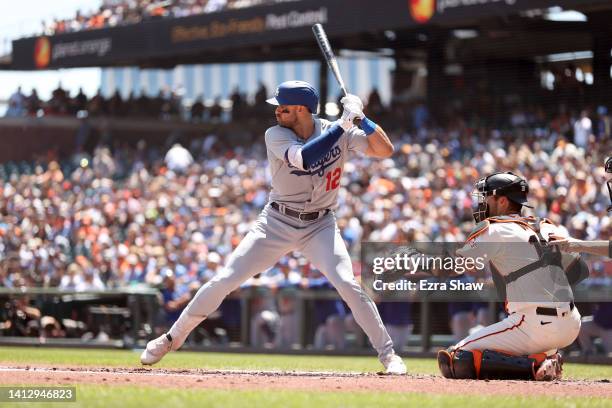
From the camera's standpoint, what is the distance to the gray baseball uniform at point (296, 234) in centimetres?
707

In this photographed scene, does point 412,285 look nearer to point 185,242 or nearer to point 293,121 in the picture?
point 293,121

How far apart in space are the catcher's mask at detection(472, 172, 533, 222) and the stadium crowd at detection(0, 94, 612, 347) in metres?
5.02

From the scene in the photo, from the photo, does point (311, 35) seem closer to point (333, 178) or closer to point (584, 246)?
point (333, 178)

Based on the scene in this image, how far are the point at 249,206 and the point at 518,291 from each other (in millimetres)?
12728

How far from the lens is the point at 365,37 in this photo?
24.2m

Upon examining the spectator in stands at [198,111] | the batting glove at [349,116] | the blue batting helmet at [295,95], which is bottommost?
the batting glove at [349,116]

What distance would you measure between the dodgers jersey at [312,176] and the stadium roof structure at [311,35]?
1180cm

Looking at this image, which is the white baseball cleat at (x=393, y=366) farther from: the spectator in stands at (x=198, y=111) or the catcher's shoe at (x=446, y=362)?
the spectator in stands at (x=198, y=111)

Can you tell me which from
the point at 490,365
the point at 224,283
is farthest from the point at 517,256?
the point at 224,283

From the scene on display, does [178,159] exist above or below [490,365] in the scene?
above

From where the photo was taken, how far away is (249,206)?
63.3 ft

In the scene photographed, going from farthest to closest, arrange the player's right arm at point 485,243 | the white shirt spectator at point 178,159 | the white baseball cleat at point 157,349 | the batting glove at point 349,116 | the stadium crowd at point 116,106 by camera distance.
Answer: the stadium crowd at point 116,106 < the white shirt spectator at point 178,159 < the white baseball cleat at point 157,349 < the batting glove at point 349,116 < the player's right arm at point 485,243

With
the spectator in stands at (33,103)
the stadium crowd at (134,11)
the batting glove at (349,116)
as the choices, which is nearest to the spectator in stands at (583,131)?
the stadium crowd at (134,11)

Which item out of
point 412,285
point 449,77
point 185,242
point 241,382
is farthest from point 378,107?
point 241,382
